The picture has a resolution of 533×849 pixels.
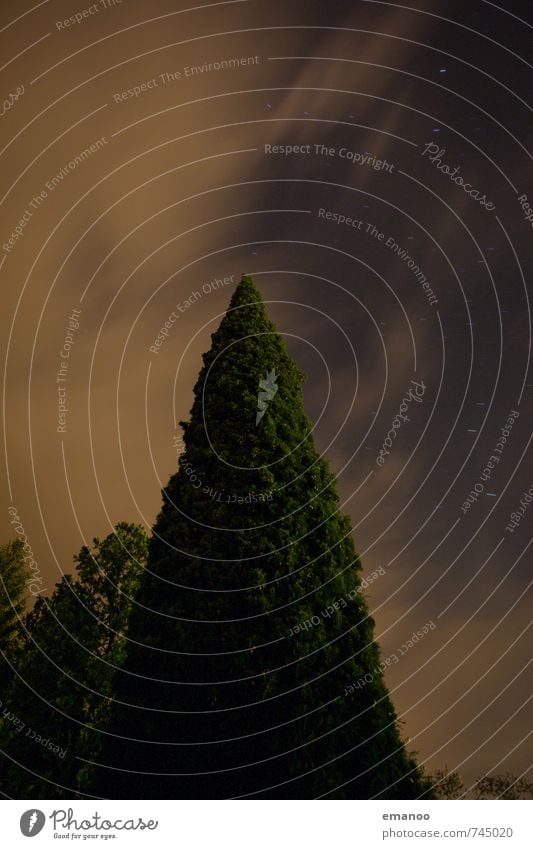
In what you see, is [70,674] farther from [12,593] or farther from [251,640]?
[251,640]

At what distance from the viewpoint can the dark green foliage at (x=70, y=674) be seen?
22078 mm

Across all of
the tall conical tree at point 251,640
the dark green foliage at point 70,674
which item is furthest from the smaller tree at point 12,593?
the tall conical tree at point 251,640

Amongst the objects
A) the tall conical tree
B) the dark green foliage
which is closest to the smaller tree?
the dark green foliage

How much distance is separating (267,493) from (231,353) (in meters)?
3.52

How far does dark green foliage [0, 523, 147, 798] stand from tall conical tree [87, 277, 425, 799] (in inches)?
355

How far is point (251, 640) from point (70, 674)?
1310 centimetres

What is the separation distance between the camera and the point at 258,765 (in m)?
12.1

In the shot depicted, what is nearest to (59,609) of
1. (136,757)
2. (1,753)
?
(1,753)

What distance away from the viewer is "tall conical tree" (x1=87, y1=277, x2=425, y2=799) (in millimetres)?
12188

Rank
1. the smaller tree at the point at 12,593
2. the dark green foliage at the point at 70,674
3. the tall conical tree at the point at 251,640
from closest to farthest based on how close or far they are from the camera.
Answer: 1. the tall conical tree at the point at 251,640
2. the dark green foliage at the point at 70,674
3. the smaller tree at the point at 12,593

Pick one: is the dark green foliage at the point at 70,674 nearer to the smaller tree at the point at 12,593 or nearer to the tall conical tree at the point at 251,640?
the smaller tree at the point at 12,593

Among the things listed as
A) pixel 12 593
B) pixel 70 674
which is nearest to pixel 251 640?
pixel 70 674

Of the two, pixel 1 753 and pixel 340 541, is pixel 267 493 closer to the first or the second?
pixel 340 541

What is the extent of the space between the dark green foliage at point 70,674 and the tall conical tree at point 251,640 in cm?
901
